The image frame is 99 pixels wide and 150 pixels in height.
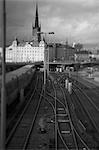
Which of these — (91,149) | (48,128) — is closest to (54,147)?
(91,149)

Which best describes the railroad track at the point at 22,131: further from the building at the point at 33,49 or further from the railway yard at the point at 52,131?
the building at the point at 33,49

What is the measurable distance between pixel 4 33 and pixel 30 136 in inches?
309

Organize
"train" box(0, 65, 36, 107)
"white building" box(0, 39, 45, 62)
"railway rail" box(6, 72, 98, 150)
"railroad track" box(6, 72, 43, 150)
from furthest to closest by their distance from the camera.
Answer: "white building" box(0, 39, 45, 62), "train" box(0, 65, 36, 107), "railroad track" box(6, 72, 43, 150), "railway rail" box(6, 72, 98, 150)

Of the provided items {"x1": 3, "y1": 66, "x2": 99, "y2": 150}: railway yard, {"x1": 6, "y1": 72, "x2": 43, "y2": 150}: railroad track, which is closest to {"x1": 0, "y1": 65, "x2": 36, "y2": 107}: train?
{"x1": 3, "y1": 66, "x2": 99, "y2": 150}: railway yard

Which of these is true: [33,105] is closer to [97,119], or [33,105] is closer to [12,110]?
[12,110]

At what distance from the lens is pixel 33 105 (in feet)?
72.9

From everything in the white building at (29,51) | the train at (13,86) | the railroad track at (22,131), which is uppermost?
the white building at (29,51)

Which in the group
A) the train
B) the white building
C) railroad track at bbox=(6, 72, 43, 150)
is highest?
the white building

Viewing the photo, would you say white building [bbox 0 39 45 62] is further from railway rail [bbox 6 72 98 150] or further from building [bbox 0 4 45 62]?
railway rail [bbox 6 72 98 150]

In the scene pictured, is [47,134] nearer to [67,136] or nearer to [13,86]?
[67,136]

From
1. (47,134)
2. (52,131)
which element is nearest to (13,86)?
(52,131)

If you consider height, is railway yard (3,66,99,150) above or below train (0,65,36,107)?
below

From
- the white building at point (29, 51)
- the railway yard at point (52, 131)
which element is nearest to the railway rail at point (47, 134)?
the railway yard at point (52, 131)

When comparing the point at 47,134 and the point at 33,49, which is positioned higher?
the point at 33,49
